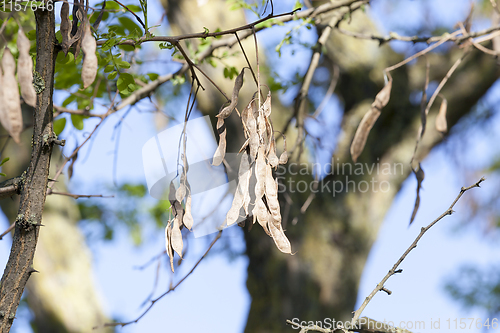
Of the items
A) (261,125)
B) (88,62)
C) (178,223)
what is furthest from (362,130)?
(88,62)

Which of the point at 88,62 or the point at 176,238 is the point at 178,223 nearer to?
the point at 176,238

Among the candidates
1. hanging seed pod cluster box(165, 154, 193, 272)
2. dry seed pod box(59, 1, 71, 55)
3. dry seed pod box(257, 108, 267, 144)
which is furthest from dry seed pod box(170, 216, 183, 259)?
dry seed pod box(59, 1, 71, 55)

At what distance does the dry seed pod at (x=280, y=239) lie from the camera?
0.57 meters

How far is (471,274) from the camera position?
396 cm

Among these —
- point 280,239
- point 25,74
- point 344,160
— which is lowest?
point 280,239

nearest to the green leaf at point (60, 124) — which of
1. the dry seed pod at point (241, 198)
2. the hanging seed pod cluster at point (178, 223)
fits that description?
the hanging seed pod cluster at point (178, 223)

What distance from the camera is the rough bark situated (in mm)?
540

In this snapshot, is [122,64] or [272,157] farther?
[122,64]

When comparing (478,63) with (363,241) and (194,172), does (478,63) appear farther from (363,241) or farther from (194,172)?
(194,172)

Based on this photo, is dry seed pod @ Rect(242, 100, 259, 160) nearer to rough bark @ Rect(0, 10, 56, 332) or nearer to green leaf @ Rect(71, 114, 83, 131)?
rough bark @ Rect(0, 10, 56, 332)

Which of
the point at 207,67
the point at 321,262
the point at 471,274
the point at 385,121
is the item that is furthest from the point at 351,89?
the point at 471,274

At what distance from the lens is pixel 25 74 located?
435 millimetres

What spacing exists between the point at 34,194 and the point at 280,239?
39 cm

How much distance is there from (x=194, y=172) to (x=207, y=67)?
2.65 feet
